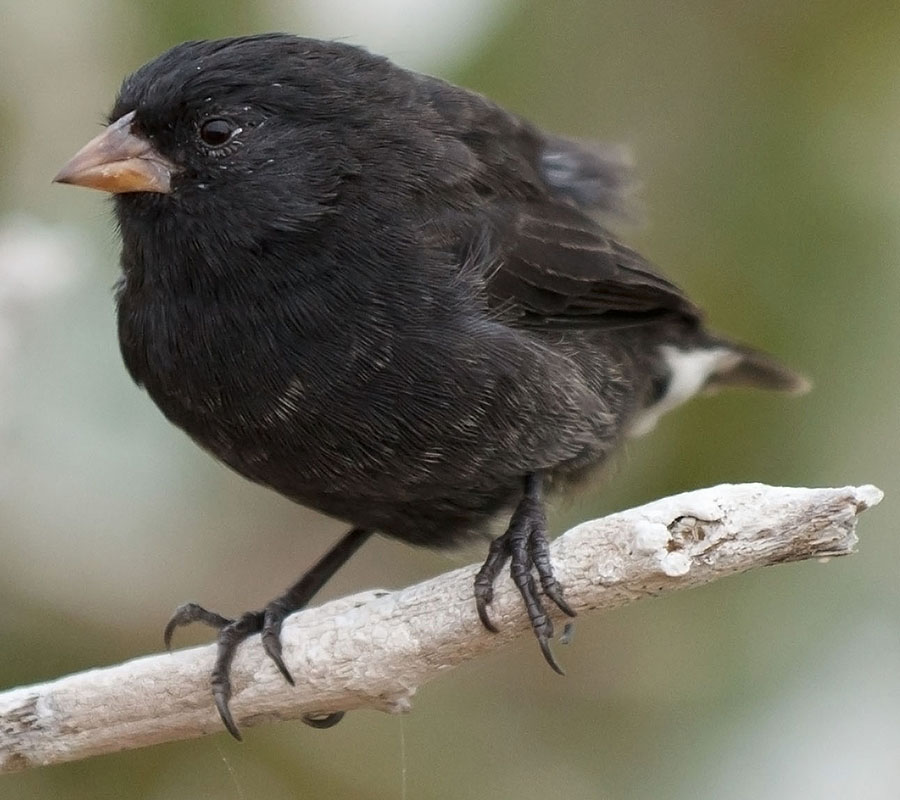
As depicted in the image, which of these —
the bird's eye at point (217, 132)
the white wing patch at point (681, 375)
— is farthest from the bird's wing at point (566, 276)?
the bird's eye at point (217, 132)

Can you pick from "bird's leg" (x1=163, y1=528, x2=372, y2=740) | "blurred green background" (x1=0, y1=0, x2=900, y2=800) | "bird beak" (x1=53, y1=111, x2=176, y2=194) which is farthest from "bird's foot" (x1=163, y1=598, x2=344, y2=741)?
"bird beak" (x1=53, y1=111, x2=176, y2=194)

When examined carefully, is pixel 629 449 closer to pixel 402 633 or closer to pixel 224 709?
pixel 402 633

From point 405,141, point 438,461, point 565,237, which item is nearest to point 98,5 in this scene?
point 405,141

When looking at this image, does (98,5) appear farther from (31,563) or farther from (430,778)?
(430,778)

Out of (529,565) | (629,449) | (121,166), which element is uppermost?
(121,166)

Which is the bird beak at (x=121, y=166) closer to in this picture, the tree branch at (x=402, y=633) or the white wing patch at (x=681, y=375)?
the tree branch at (x=402, y=633)

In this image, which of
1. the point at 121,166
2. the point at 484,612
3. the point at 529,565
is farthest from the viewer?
the point at 121,166

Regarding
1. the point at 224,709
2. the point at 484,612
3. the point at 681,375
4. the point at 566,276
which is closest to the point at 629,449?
the point at 681,375
